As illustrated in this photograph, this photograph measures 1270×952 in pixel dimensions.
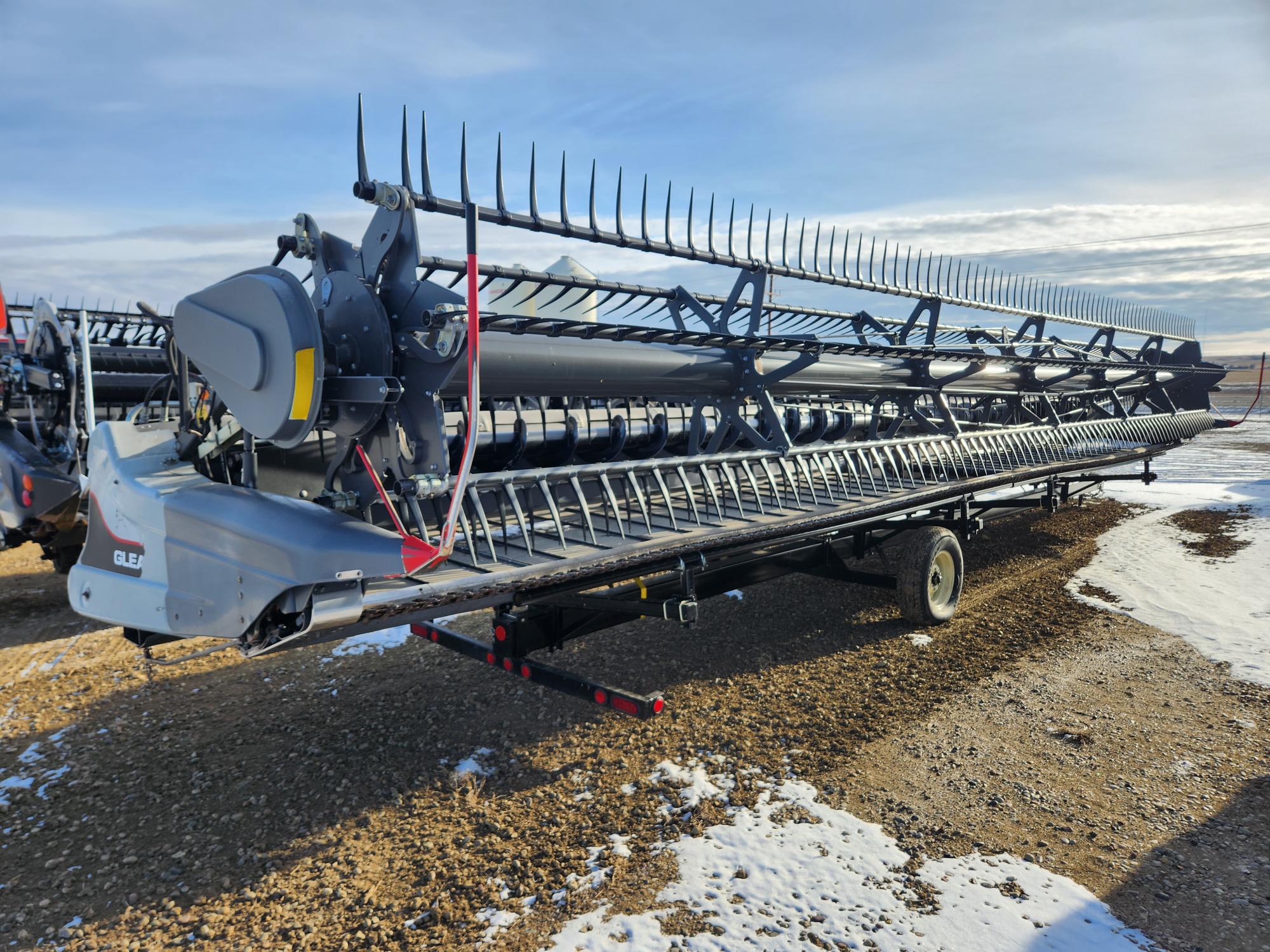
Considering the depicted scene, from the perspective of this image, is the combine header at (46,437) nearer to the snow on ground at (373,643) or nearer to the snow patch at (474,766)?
the snow on ground at (373,643)

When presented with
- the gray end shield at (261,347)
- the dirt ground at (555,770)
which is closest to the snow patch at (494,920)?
the dirt ground at (555,770)

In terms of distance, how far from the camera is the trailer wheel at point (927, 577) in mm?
5789

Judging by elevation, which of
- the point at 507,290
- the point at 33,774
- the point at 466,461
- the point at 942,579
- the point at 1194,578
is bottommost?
the point at 33,774

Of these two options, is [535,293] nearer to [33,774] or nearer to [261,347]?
[261,347]

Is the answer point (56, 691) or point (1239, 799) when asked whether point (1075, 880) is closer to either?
point (1239, 799)

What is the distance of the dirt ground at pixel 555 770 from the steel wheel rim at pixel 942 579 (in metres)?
0.26

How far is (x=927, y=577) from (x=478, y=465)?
344cm

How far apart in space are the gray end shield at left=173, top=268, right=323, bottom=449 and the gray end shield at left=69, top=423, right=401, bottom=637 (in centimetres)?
33

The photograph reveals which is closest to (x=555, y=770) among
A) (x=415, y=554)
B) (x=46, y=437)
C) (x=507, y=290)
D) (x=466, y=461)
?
(x=415, y=554)

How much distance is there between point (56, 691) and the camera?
4945 millimetres

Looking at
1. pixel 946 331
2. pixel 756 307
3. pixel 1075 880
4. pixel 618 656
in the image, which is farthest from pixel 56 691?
pixel 946 331

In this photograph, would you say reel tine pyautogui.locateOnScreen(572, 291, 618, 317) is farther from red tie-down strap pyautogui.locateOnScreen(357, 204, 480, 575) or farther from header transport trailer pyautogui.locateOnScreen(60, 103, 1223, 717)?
red tie-down strap pyautogui.locateOnScreen(357, 204, 480, 575)

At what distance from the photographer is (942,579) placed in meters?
6.13

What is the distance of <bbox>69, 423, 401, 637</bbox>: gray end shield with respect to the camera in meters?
2.69
